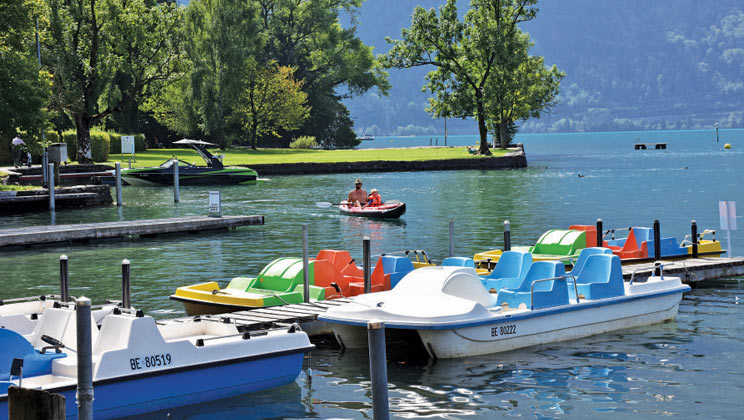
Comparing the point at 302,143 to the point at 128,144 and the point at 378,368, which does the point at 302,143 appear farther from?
the point at 378,368

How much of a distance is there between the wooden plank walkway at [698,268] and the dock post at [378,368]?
45.3ft

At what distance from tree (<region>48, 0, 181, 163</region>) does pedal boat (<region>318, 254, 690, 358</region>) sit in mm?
57129

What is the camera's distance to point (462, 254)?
30.3 meters

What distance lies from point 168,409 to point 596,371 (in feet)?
21.6

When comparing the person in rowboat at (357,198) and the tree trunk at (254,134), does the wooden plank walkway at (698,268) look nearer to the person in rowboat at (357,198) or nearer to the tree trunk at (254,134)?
the person in rowboat at (357,198)

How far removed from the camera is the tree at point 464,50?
306 ft

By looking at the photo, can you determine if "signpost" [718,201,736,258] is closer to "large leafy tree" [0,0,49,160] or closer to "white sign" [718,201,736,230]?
"white sign" [718,201,736,230]

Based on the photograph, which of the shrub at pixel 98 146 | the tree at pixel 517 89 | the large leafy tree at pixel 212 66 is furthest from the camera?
the tree at pixel 517 89

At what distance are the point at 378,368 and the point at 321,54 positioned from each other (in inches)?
4597

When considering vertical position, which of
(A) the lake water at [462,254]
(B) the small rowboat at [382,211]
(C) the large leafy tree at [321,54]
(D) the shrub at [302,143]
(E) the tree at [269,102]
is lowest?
(A) the lake water at [462,254]

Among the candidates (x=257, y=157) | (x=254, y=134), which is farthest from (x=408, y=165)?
(x=254, y=134)

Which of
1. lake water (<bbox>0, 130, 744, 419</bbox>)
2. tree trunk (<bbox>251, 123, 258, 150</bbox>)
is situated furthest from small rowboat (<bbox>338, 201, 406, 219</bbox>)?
tree trunk (<bbox>251, 123, 258, 150</bbox>)

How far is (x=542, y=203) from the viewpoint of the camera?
52.0 m

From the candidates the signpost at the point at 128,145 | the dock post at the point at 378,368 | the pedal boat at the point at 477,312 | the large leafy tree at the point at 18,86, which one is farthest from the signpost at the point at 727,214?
the signpost at the point at 128,145
